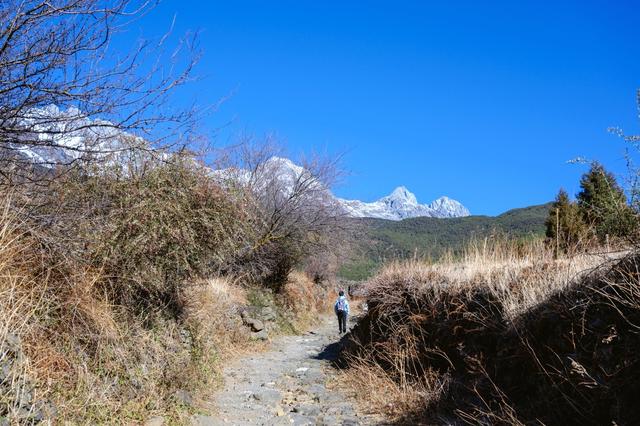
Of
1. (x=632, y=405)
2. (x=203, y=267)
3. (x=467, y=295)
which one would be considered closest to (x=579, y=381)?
(x=632, y=405)

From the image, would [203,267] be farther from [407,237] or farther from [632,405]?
[407,237]

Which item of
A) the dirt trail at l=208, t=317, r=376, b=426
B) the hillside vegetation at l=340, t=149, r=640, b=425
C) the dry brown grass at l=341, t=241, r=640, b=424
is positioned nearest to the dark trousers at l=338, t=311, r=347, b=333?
the dirt trail at l=208, t=317, r=376, b=426

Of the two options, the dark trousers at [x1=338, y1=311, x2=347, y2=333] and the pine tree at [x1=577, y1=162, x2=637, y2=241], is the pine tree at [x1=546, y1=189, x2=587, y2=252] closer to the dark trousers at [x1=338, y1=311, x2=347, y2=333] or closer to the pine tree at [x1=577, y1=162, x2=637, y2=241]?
the pine tree at [x1=577, y1=162, x2=637, y2=241]

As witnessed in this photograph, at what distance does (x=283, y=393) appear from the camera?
8.45 m

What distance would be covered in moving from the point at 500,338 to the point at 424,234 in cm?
7902

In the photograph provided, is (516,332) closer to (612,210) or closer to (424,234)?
(612,210)

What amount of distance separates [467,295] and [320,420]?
2825 mm

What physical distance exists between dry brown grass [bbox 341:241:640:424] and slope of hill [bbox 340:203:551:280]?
27.4 inches

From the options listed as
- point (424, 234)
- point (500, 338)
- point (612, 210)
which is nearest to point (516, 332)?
point (500, 338)

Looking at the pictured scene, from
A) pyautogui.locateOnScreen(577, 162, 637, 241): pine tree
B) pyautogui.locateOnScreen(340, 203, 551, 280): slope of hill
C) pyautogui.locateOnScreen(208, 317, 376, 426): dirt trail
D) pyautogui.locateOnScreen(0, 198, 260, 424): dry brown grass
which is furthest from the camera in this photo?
pyautogui.locateOnScreen(340, 203, 551, 280): slope of hill

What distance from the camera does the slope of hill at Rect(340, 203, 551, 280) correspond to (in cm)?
977

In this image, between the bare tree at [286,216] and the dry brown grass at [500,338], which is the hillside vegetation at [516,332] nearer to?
the dry brown grass at [500,338]

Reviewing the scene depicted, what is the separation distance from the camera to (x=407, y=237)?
82.3 metres

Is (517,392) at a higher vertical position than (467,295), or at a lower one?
lower
